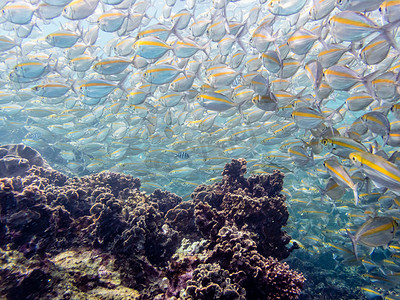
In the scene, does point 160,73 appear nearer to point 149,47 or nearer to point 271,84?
point 149,47

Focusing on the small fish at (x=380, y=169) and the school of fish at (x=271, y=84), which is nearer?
the small fish at (x=380, y=169)

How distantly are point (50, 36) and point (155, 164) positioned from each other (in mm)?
5209

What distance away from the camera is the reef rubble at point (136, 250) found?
240 centimetres

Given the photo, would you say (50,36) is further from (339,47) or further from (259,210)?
(339,47)

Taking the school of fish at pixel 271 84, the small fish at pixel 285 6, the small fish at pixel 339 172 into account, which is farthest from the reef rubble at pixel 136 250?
the small fish at pixel 285 6

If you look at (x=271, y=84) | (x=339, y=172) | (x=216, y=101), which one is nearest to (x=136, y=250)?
(x=339, y=172)

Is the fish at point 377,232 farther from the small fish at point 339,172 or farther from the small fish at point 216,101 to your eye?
the small fish at point 216,101

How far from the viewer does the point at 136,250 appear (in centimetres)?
296

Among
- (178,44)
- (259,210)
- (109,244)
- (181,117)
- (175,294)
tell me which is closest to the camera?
(175,294)

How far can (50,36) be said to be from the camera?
5141 millimetres

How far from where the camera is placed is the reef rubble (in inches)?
94.5

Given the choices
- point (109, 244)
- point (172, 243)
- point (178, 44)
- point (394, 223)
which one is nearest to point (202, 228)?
point (172, 243)

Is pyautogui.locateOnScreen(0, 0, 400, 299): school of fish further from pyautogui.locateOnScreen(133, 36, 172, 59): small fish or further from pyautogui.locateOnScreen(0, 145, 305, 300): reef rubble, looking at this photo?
pyautogui.locateOnScreen(0, 145, 305, 300): reef rubble

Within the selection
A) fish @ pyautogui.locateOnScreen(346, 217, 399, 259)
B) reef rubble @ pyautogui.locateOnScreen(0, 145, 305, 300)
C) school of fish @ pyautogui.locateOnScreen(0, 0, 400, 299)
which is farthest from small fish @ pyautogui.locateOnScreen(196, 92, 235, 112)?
fish @ pyautogui.locateOnScreen(346, 217, 399, 259)
